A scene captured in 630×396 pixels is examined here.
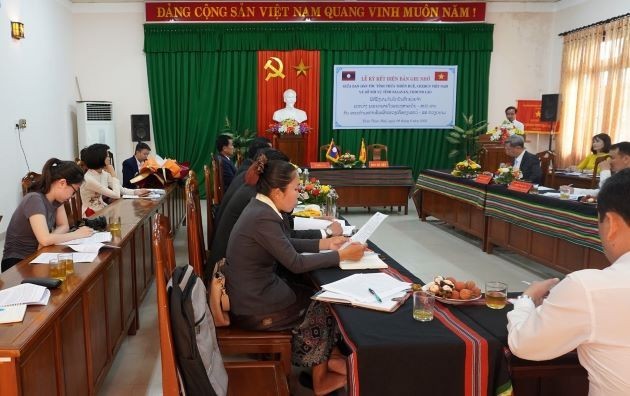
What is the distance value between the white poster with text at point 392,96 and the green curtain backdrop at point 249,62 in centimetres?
13

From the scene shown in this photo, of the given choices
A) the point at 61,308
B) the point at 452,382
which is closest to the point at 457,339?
the point at 452,382

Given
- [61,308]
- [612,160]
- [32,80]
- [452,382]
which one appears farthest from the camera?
[32,80]

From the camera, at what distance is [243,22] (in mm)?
8508

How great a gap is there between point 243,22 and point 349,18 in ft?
5.77

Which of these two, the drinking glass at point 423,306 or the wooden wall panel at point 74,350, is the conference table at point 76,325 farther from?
the drinking glass at point 423,306

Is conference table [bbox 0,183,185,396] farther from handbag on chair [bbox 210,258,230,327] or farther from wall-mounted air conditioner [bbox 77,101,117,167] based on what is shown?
wall-mounted air conditioner [bbox 77,101,117,167]

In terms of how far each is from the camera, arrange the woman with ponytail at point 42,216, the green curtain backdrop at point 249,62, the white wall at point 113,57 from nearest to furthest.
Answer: the woman with ponytail at point 42,216
the white wall at point 113,57
the green curtain backdrop at point 249,62

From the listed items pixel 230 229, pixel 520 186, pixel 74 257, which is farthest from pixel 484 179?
pixel 74 257

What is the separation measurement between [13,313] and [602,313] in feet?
5.43

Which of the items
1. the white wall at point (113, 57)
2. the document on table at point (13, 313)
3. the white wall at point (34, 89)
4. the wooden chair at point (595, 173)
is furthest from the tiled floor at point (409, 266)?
the white wall at point (113, 57)

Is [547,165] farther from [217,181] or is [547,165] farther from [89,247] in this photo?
[89,247]

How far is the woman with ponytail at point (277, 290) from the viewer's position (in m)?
2.11

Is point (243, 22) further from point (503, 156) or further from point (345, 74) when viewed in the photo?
point (503, 156)

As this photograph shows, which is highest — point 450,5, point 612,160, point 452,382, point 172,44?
point 450,5
